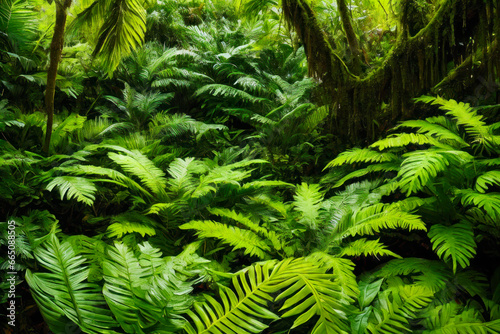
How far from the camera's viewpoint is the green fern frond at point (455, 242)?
161 cm

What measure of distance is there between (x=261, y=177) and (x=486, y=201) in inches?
73.1

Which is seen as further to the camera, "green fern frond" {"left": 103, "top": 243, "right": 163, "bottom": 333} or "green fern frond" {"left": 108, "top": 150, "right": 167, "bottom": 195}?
"green fern frond" {"left": 108, "top": 150, "right": 167, "bottom": 195}

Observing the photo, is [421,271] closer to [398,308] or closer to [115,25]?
[398,308]

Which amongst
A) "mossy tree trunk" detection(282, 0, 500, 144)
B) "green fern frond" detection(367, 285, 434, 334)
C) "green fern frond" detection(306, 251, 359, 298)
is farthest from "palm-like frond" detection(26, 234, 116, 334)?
"mossy tree trunk" detection(282, 0, 500, 144)

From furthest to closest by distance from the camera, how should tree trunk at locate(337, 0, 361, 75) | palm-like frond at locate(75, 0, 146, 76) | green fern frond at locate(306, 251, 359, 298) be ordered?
tree trunk at locate(337, 0, 361, 75)
palm-like frond at locate(75, 0, 146, 76)
green fern frond at locate(306, 251, 359, 298)

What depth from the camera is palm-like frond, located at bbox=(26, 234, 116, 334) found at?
1.34 metres

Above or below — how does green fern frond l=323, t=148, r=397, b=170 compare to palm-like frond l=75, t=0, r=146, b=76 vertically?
below

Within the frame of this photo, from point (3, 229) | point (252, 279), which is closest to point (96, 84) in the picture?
point (3, 229)

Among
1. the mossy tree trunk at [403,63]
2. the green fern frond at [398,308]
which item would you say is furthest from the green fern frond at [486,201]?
the mossy tree trunk at [403,63]

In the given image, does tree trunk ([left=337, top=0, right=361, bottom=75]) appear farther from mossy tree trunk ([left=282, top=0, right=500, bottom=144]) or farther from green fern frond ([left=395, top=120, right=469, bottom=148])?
green fern frond ([left=395, top=120, right=469, bottom=148])

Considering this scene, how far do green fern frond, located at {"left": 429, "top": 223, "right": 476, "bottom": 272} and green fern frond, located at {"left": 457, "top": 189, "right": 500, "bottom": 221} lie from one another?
0.16 m

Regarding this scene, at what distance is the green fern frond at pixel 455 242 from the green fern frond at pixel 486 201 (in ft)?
0.51

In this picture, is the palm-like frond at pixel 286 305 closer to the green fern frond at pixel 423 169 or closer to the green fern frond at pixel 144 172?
the green fern frond at pixel 423 169

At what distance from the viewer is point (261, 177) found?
313 cm
